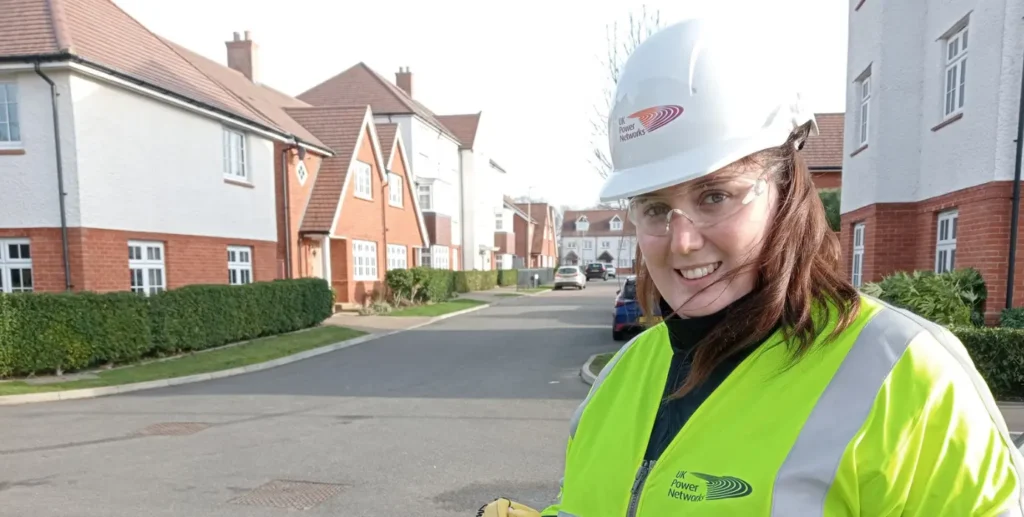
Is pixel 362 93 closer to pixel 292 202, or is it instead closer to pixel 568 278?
pixel 292 202

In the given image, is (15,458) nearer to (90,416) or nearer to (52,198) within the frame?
(90,416)

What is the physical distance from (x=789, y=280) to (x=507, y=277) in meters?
40.3

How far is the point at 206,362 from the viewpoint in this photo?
35.4 feet

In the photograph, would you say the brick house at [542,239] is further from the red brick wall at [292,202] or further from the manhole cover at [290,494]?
the manhole cover at [290,494]

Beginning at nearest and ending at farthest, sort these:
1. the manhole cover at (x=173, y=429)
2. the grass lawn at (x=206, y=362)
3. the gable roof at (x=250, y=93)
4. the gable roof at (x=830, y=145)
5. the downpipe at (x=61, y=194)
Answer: the manhole cover at (x=173, y=429) < the grass lawn at (x=206, y=362) < the downpipe at (x=61, y=194) < the gable roof at (x=250, y=93) < the gable roof at (x=830, y=145)

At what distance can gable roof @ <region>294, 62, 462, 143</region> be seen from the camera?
→ 97.4 feet

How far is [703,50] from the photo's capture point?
3.97ft

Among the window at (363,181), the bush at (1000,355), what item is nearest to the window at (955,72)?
the bush at (1000,355)

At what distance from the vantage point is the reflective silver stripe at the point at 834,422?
95cm

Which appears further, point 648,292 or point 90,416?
point 90,416

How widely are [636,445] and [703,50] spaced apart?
35.0 inches

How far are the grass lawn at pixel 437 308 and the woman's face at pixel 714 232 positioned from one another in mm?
19190

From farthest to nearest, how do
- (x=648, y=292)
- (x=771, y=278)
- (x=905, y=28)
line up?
(x=905, y=28) < (x=648, y=292) < (x=771, y=278)

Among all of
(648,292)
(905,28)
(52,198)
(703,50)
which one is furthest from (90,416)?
(905,28)
